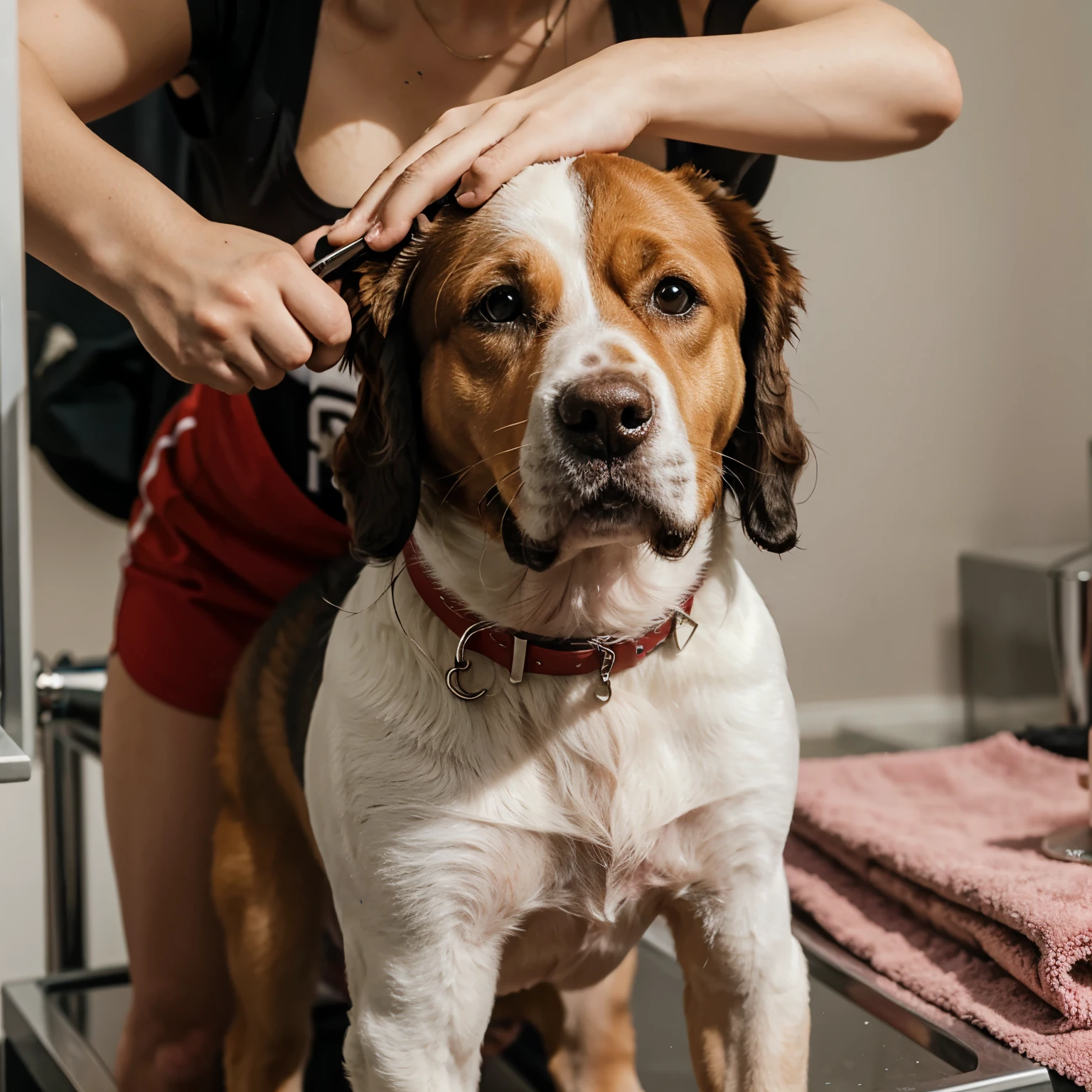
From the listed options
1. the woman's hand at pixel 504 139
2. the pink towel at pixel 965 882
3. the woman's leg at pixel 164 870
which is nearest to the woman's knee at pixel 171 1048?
the woman's leg at pixel 164 870

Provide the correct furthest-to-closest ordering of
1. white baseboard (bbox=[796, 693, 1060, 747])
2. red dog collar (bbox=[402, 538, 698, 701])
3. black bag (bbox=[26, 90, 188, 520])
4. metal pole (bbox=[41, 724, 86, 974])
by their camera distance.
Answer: metal pole (bbox=[41, 724, 86, 974])
black bag (bbox=[26, 90, 188, 520])
white baseboard (bbox=[796, 693, 1060, 747])
red dog collar (bbox=[402, 538, 698, 701])

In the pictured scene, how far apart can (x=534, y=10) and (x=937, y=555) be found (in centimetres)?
38

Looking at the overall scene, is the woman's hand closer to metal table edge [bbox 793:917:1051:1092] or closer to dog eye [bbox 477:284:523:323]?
dog eye [bbox 477:284:523:323]

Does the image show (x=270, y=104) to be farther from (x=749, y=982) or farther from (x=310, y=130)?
(x=749, y=982)

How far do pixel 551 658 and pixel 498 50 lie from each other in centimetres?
30

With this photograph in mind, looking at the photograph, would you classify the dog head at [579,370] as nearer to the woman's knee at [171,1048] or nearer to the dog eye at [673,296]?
the dog eye at [673,296]

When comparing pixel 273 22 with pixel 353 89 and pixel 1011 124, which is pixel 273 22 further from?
pixel 1011 124

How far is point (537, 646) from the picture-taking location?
60 cm

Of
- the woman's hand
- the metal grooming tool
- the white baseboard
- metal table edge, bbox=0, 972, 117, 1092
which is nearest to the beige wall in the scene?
the white baseboard

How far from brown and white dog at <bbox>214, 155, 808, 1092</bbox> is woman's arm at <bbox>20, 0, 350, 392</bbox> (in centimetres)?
5

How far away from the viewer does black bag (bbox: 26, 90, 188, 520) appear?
91cm

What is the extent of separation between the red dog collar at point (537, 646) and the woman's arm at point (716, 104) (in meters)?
0.17

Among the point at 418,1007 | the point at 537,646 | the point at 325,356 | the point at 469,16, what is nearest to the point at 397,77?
the point at 469,16

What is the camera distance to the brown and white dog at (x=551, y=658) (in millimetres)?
563
